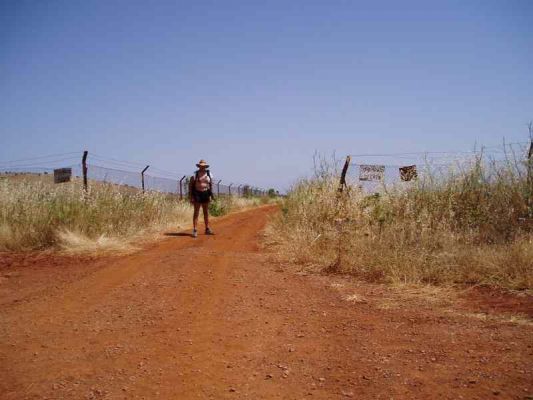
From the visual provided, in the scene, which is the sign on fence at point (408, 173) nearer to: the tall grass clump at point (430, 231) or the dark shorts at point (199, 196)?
the tall grass clump at point (430, 231)

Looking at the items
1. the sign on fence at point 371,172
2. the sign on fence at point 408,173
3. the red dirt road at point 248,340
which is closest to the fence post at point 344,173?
the sign on fence at point 371,172

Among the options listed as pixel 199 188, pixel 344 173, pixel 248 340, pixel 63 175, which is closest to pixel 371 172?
pixel 344 173

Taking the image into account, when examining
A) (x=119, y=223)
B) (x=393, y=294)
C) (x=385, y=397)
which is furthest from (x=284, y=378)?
(x=119, y=223)

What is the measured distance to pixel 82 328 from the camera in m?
4.08

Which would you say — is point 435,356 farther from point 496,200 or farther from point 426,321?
point 496,200

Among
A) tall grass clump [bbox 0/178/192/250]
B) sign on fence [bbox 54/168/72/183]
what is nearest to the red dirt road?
tall grass clump [bbox 0/178/192/250]

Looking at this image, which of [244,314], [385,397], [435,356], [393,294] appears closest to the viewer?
[385,397]

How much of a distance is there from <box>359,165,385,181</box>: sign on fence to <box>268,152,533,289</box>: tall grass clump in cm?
63

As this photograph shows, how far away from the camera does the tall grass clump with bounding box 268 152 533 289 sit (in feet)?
18.2

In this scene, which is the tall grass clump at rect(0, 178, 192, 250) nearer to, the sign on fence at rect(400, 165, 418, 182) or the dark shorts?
the dark shorts

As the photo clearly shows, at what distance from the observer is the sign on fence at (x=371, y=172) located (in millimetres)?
10023

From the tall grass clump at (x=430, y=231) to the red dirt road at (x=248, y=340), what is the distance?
26.1 inches

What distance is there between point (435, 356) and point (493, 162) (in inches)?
227

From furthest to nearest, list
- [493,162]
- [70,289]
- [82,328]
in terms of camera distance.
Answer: [493,162]
[70,289]
[82,328]
